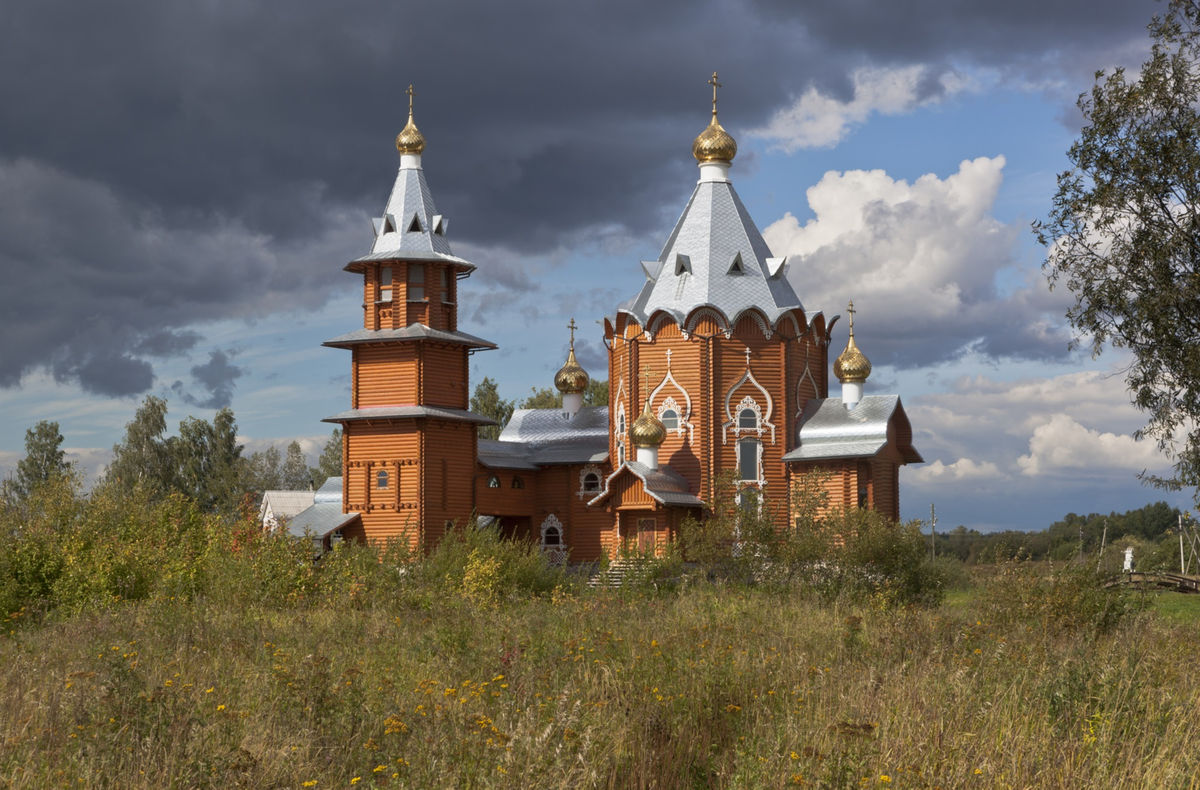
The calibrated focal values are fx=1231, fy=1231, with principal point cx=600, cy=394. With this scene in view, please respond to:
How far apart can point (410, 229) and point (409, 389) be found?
16.9 feet

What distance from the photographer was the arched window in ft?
116

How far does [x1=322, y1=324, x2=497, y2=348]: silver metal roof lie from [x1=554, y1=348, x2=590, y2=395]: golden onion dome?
17.9ft

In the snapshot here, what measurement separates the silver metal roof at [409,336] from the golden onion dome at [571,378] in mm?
5458

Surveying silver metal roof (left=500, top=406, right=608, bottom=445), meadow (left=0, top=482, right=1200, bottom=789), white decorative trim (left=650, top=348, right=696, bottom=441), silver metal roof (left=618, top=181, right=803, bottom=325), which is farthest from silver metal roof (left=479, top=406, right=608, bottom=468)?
meadow (left=0, top=482, right=1200, bottom=789)

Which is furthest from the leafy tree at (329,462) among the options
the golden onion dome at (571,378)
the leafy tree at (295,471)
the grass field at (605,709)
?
the grass field at (605,709)

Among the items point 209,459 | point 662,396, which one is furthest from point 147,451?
point 662,396

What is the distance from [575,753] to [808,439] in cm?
2922

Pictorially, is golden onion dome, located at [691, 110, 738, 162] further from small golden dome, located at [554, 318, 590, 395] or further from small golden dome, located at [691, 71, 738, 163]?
small golden dome, located at [554, 318, 590, 395]

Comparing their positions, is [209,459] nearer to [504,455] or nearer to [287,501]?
[287,501]

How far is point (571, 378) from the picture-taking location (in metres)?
42.0

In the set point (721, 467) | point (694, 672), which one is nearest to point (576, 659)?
point (694, 672)

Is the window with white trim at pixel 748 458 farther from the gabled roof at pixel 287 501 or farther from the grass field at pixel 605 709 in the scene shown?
the grass field at pixel 605 709

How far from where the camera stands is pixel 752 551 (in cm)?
2303

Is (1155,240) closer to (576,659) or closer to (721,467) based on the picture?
(576,659)
